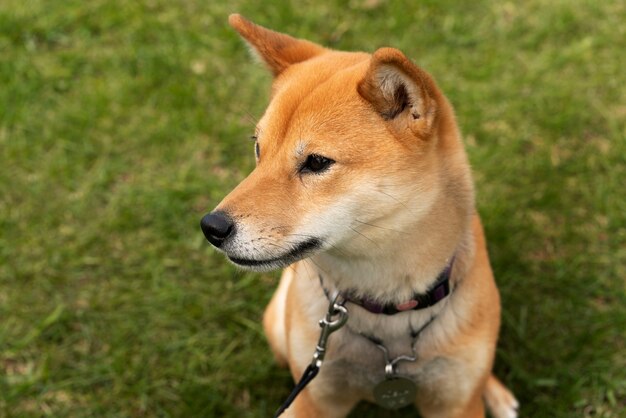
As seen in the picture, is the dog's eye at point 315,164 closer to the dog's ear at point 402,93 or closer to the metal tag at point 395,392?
the dog's ear at point 402,93

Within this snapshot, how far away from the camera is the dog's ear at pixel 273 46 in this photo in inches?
99.7

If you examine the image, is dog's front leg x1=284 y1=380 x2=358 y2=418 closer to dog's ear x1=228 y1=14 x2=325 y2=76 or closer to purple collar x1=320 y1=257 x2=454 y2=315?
purple collar x1=320 y1=257 x2=454 y2=315

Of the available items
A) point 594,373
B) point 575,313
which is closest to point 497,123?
point 575,313

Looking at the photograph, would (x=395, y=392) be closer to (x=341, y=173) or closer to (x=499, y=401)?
(x=499, y=401)

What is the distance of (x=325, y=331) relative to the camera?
245 cm

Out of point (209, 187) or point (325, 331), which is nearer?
point (325, 331)

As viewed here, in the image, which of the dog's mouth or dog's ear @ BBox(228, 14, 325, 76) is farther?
dog's ear @ BBox(228, 14, 325, 76)

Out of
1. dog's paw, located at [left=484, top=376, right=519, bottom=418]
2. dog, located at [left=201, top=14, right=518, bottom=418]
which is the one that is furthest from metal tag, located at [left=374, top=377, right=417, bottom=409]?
dog's paw, located at [left=484, top=376, right=519, bottom=418]

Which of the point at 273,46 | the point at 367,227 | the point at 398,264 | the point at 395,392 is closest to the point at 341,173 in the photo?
the point at 367,227

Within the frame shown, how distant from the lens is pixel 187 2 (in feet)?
17.5

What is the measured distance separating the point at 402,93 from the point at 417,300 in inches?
29.7

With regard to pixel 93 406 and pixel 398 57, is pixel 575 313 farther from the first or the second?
pixel 93 406

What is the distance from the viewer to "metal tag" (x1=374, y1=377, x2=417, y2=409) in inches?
100.0

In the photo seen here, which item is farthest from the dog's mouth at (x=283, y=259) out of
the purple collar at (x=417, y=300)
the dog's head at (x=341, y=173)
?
the purple collar at (x=417, y=300)
